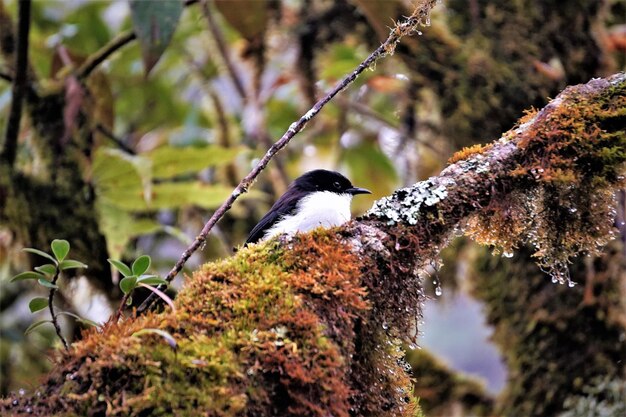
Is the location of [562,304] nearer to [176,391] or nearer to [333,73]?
[333,73]

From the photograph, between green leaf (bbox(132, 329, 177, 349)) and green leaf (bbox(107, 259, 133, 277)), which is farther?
green leaf (bbox(107, 259, 133, 277))

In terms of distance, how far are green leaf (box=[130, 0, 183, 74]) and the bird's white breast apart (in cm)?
86

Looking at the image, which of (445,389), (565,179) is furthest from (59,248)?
(445,389)

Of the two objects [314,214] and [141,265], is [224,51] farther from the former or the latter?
[141,265]

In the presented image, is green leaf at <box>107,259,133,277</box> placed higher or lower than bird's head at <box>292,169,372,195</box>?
lower

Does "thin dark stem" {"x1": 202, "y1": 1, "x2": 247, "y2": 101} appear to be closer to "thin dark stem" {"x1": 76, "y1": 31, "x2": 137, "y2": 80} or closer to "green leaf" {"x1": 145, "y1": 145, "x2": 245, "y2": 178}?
"thin dark stem" {"x1": 76, "y1": 31, "x2": 137, "y2": 80}

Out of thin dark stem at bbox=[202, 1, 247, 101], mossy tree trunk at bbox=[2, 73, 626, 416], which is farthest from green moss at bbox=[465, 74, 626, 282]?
thin dark stem at bbox=[202, 1, 247, 101]

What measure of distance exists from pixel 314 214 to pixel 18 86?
1526 mm

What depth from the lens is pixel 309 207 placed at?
333 cm

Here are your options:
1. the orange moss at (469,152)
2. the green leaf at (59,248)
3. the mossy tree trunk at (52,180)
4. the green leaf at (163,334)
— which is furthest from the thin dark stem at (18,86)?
the green leaf at (163,334)

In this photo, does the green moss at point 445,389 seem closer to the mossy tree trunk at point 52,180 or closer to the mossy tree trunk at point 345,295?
the mossy tree trunk at point 52,180

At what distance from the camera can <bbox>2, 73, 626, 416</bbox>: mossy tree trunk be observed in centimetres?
141

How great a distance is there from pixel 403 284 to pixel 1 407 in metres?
0.92

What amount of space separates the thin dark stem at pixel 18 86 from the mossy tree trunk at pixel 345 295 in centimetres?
220
